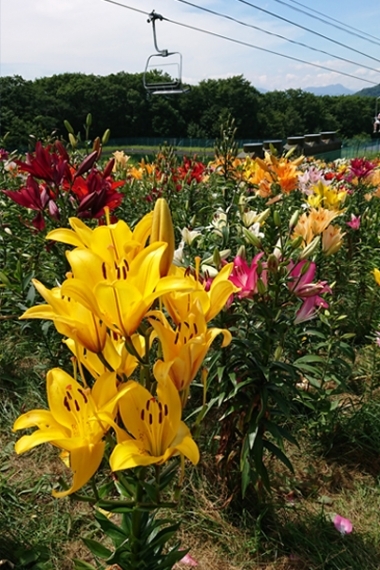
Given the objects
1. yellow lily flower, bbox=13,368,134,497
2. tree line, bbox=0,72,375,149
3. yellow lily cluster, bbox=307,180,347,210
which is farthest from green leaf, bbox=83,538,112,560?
tree line, bbox=0,72,375,149

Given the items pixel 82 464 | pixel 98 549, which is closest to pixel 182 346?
pixel 82 464

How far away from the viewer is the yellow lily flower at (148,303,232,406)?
2.19 ft

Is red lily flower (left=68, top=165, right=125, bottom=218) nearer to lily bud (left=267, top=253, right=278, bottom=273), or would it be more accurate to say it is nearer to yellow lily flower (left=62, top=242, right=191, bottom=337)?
lily bud (left=267, top=253, right=278, bottom=273)

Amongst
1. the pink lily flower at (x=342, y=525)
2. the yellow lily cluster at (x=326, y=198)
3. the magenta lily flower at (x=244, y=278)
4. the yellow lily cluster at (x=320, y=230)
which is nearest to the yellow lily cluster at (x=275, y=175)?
the yellow lily cluster at (x=326, y=198)

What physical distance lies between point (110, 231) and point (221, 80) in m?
42.8

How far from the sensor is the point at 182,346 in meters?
0.68

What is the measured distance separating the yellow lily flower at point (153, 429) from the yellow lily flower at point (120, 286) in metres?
0.09

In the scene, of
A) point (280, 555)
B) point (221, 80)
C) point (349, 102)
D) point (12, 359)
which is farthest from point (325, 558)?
point (349, 102)

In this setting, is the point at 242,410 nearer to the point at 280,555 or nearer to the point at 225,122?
the point at 280,555

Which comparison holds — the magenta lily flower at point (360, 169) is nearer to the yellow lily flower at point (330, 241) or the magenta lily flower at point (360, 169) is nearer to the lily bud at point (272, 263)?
the yellow lily flower at point (330, 241)

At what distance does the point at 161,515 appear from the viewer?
1537 mm

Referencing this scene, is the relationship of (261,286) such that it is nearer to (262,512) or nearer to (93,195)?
(93,195)

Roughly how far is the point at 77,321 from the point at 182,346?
15cm

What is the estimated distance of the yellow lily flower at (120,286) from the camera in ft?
2.08
